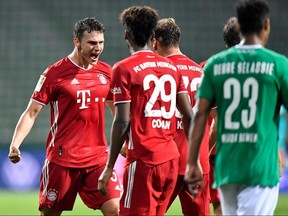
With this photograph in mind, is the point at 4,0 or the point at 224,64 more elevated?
the point at 4,0

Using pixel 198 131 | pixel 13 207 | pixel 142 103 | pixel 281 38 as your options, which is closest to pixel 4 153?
pixel 13 207

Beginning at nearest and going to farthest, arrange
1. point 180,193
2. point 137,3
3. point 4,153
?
point 180,193 → point 4,153 → point 137,3

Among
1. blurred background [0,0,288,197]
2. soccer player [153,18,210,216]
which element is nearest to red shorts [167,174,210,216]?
soccer player [153,18,210,216]

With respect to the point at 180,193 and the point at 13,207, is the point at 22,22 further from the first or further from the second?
the point at 180,193

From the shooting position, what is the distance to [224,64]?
16.6 feet

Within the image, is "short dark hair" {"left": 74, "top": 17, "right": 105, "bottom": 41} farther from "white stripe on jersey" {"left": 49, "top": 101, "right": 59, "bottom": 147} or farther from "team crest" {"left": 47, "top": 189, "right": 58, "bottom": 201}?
"team crest" {"left": 47, "top": 189, "right": 58, "bottom": 201}

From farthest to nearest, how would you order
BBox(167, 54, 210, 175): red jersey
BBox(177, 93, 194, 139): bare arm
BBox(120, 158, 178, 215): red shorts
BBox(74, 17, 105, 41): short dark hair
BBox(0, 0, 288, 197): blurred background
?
1. BBox(0, 0, 288, 197): blurred background
2. BBox(74, 17, 105, 41): short dark hair
3. BBox(167, 54, 210, 175): red jersey
4. BBox(177, 93, 194, 139): bare arm
5. BBox(120, 158, 178, 215): red shorts

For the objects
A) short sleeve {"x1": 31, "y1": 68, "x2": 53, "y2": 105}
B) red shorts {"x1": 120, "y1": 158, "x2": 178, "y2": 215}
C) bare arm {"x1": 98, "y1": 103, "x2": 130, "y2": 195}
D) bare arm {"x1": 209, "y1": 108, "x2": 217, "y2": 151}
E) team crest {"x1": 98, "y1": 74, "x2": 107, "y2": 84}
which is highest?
team crest {"x1": 98, "y1": 74, "x2": 107, "y2": 84}

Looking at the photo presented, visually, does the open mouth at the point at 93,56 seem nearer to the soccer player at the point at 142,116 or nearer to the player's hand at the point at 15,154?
the player's hand at the point at 15,154

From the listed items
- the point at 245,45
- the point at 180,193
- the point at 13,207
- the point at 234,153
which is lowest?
the point at 13,207

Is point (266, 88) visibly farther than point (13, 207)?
No

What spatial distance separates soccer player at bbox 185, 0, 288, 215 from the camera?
16.4 feet

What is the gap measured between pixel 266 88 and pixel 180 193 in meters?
2.42

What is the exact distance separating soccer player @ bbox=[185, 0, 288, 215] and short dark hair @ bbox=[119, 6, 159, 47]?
3.91ft
